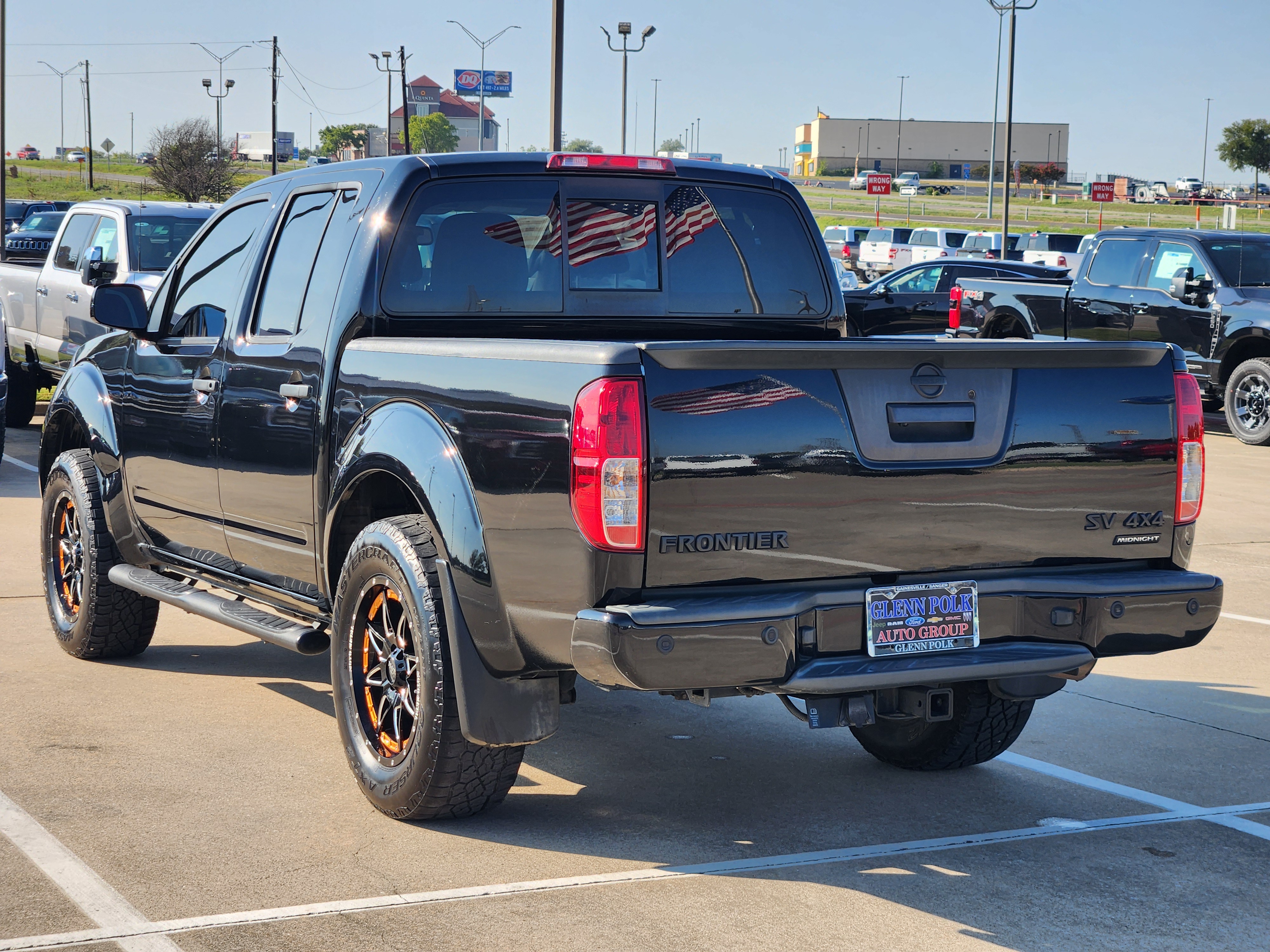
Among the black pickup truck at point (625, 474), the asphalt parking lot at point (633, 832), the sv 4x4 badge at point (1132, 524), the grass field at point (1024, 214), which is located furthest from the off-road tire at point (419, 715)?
the grass field at point (1024, 214)

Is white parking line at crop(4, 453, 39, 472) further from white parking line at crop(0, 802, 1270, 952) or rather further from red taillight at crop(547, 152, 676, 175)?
white parking line at crop(0, 802, 1270, 952)

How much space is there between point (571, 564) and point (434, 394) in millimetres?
848

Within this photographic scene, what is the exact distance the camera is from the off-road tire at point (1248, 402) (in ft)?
52.7

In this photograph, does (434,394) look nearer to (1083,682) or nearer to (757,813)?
(757,813)

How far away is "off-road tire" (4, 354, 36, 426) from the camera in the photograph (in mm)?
15422

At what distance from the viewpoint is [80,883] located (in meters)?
4.23

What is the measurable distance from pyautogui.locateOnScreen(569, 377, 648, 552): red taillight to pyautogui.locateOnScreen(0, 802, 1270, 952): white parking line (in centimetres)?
104

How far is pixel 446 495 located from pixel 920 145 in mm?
190757

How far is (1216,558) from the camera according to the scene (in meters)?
10.0

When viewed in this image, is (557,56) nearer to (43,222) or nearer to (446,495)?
(446,495)

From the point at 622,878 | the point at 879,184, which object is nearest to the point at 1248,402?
the point at 622,878

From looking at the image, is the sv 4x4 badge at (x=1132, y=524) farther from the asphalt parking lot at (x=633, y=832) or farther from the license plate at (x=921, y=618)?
the asphalt parking lot at (x=633, y=832)

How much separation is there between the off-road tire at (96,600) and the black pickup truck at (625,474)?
673mm

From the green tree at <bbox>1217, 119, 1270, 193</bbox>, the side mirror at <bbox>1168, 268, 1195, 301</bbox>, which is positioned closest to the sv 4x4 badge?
the side mirror at <bbox>1168, 268, 1195, 301</bbox>
